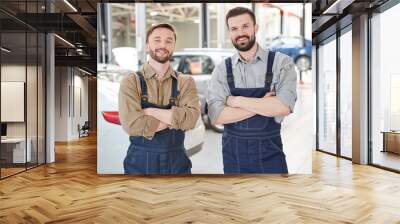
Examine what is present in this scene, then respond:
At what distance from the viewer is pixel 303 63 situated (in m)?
6.66

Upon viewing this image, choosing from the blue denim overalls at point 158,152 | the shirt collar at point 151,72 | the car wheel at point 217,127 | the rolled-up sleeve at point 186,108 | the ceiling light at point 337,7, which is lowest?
the blue denim overalls at point 158,152

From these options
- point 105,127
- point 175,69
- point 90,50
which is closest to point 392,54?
point 175,69

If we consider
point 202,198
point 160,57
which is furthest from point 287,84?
point 202,198

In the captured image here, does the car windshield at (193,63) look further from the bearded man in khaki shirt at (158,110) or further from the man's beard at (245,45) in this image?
the man's beard at (245,45)

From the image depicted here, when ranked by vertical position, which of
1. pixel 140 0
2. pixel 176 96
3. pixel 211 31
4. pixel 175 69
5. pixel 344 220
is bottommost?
pixel 344 220

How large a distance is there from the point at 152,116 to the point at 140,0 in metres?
2.00

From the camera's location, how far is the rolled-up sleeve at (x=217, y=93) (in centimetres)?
653

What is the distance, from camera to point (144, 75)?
6.54m

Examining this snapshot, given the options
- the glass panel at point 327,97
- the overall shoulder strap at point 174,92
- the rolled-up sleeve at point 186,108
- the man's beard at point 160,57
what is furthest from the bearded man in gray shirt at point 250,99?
the glass panel at point 327,97

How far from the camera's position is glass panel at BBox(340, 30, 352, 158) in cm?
916

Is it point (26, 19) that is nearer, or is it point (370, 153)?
point (26, 19)

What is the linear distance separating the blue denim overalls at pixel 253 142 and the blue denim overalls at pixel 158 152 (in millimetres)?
697

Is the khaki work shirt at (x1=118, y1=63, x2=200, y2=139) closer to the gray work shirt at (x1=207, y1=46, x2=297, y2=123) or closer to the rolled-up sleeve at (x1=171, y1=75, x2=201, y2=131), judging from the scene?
the rolled-up sleeve at (x1=171, y1=75, x2=201, y2=131)

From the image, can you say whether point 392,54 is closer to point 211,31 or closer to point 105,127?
point 211,31
